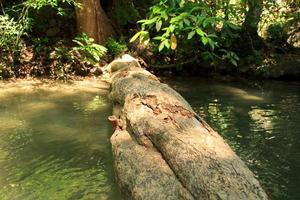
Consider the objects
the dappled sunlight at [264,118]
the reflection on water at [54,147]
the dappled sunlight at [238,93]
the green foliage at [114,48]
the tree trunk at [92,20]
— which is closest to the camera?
the reflection on water at [54,147]

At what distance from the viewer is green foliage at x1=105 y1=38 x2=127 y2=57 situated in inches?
386

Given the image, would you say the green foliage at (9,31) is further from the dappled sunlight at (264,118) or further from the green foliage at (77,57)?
the dappled sunlight at (264,118)

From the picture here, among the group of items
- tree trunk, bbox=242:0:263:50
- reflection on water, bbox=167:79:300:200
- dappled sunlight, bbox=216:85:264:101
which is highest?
tree trunk, bbox=242:0:263:50

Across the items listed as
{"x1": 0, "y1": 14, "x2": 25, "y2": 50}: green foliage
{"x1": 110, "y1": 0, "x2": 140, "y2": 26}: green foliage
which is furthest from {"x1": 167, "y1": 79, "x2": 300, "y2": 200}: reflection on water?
{"x1": 0, "y1": 14, "x2": 25, "y2": 50}: green foliage

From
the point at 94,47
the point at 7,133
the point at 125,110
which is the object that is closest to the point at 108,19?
the point at 94,47

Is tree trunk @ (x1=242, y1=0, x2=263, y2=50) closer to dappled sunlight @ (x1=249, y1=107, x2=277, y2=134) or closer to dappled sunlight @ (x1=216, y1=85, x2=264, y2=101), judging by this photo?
dappled sunlight @ (x1=216, y1=85, x2=264, y2=101)

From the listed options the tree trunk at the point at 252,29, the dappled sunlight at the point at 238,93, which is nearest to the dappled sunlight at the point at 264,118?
the dappled sunlight at the point at 238,93

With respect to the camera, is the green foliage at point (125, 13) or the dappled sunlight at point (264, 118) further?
the green foliage at point (125, 13)

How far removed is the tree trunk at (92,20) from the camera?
9602mm

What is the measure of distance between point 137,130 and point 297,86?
6624mm

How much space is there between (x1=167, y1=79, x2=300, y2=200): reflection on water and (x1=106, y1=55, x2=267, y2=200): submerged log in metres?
1.16

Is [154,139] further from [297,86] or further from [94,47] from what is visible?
[297,86]

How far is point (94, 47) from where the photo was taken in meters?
9.23

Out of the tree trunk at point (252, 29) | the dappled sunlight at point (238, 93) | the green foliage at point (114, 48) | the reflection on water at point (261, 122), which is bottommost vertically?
the reflection on water at point (261, 122)
